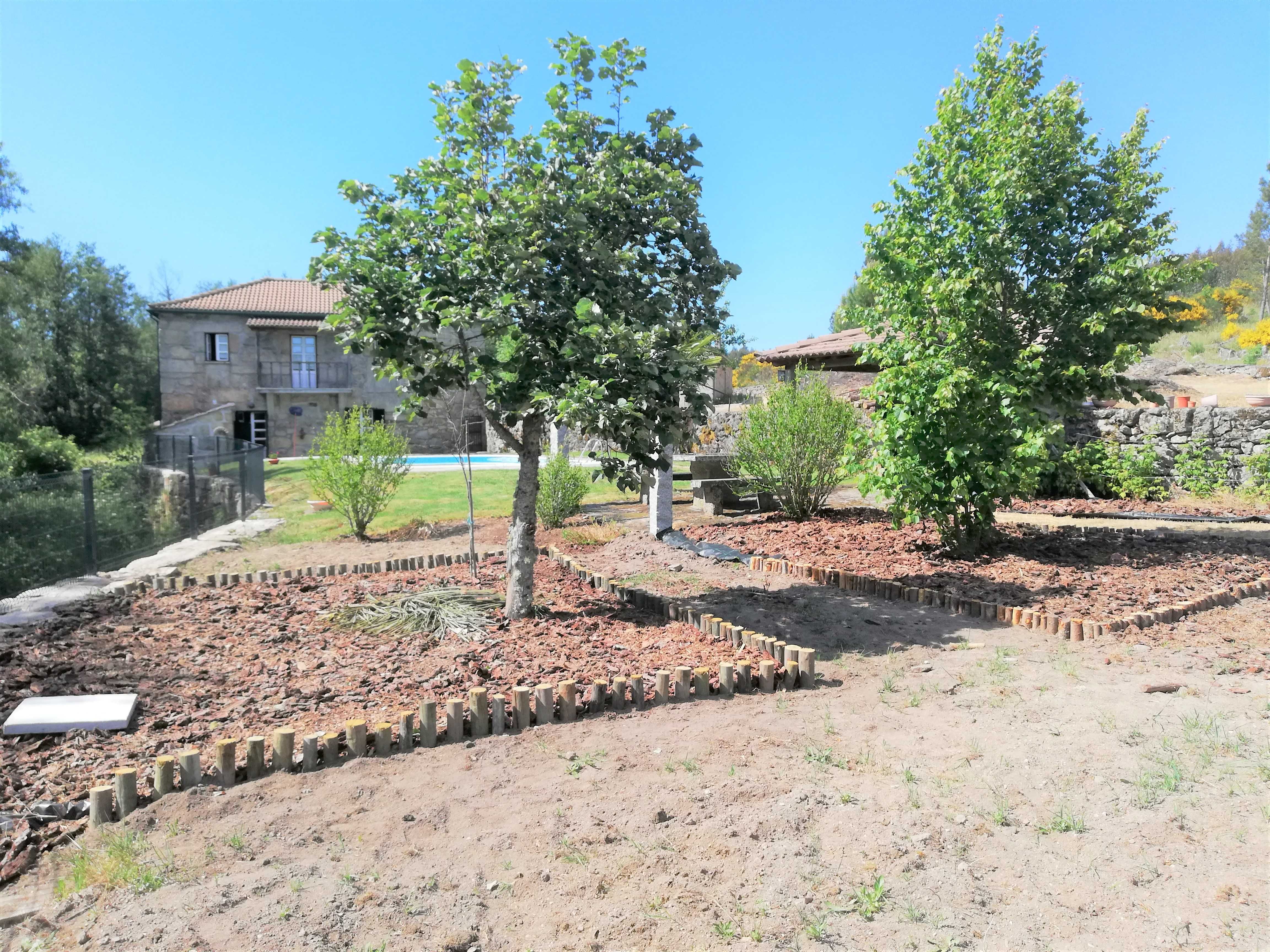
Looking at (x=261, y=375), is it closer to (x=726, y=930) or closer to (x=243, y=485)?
(x=243, y=485)

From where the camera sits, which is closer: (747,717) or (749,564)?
(747,717)

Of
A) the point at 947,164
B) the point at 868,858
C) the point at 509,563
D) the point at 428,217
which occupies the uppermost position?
the point at 947,164

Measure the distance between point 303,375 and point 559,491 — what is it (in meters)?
26.3

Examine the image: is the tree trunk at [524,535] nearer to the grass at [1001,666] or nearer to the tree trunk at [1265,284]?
the grass at [1001,666]

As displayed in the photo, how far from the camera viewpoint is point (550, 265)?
4840 mm

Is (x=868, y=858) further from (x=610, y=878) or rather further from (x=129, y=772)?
(x=129, y=772)

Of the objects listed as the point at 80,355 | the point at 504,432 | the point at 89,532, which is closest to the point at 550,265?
the point at 504,432

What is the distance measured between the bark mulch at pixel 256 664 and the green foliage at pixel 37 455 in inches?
868

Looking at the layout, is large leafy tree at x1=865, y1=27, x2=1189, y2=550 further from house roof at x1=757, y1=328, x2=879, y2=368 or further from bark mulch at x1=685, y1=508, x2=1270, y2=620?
house roof at x1=757, y1=328, x2=879, y2=368

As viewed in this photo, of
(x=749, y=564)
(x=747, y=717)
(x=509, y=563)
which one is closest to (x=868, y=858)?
(x=747, y=717)

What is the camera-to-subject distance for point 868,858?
2.63m

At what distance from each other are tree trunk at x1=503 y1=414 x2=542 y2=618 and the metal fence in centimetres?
483

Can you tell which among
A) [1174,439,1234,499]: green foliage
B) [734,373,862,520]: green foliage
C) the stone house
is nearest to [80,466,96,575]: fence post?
[734,373,862,520]: green foliage

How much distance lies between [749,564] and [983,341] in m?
3.13
